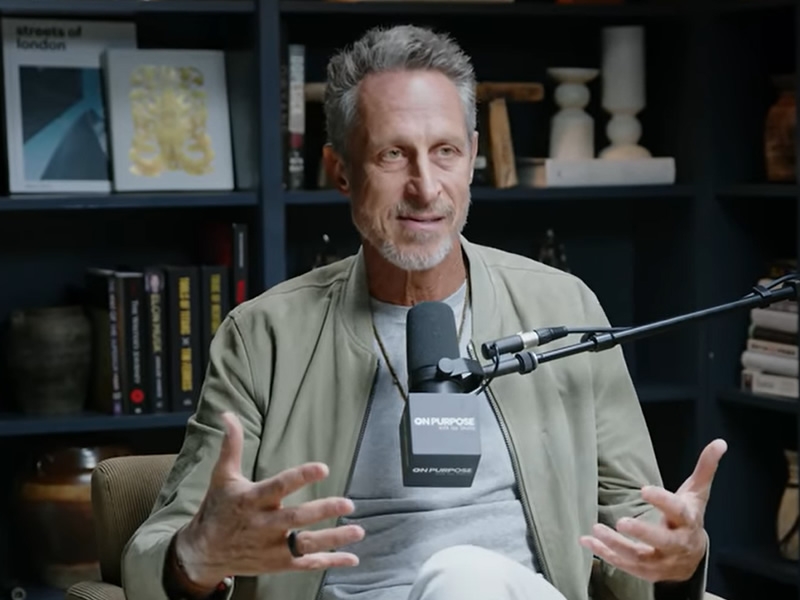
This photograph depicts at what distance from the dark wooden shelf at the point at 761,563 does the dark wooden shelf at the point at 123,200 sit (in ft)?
4.34

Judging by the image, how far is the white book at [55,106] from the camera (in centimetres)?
319

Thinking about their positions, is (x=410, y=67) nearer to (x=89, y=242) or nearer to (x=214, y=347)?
(x=214, y=347)

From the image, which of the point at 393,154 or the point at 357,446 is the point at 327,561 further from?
the point at 393,154

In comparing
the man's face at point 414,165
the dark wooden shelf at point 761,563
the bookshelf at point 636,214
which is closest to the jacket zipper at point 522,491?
the man's face at point 414,165

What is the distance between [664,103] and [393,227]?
1.66m

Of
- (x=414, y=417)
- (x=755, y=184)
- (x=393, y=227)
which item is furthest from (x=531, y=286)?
(x=755, y=184)

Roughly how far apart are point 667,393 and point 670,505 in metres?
1.82

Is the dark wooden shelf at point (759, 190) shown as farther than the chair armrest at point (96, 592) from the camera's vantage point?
Yes

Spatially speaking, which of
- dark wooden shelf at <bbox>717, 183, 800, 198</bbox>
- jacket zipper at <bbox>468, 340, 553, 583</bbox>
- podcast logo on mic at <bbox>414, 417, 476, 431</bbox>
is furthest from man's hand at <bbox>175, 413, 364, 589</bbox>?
dark wooden shelf at <bbox>717, 183, 800, 198</bbox>

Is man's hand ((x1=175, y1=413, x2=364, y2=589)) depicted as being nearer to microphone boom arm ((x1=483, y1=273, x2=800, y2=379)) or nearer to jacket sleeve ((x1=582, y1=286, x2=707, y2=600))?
microphone boom arm ((x1=483, y1=273, x2=800, y2=379))

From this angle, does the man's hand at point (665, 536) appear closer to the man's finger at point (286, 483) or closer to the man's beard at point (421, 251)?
the man's finger at point (286, 483)

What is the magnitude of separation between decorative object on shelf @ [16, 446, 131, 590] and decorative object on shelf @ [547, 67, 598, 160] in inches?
47.3

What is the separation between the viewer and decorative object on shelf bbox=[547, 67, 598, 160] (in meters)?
3.48

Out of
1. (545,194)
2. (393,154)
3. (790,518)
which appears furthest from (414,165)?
(790,518)
